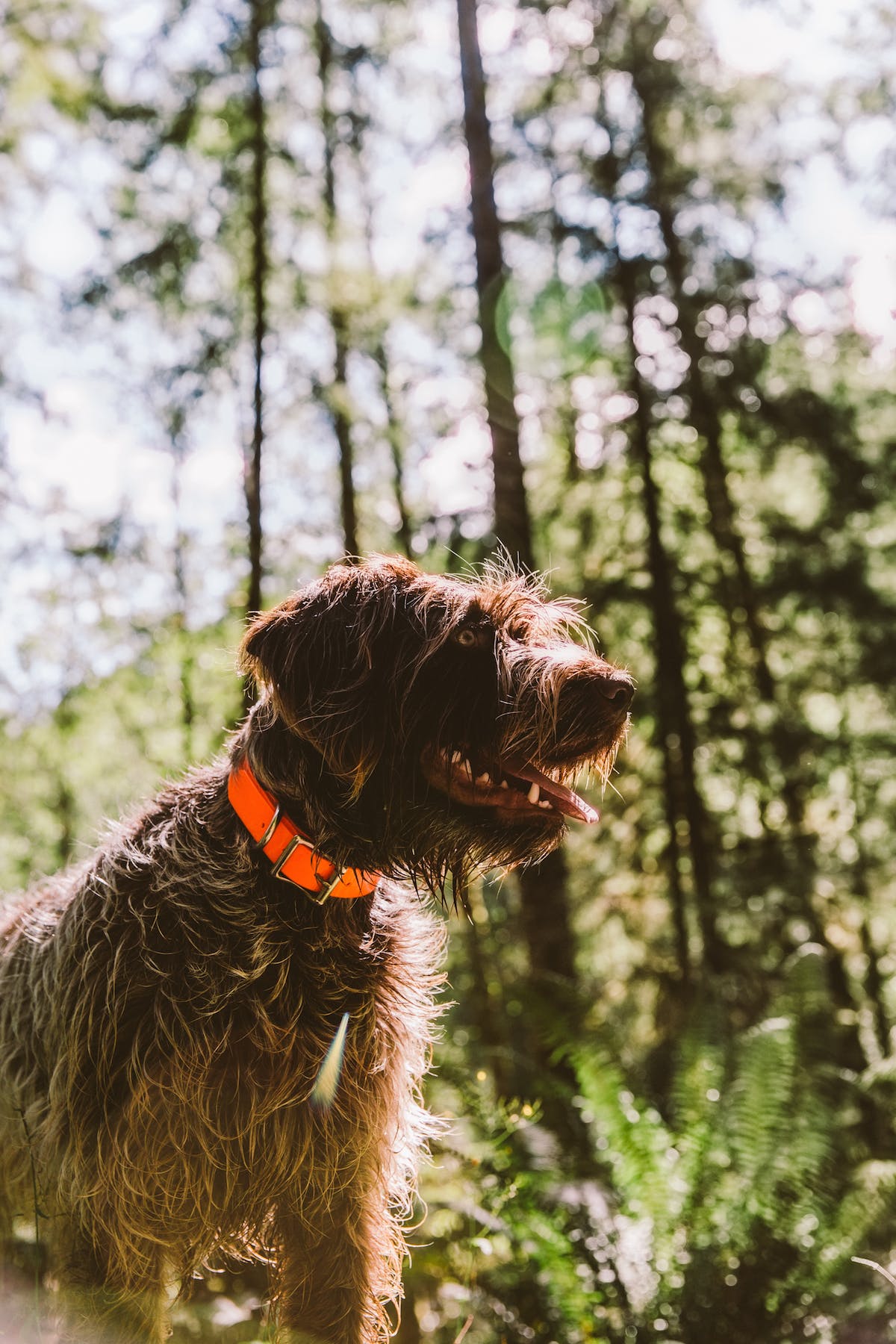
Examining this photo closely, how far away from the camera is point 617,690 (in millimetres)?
2129

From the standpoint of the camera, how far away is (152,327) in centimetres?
875

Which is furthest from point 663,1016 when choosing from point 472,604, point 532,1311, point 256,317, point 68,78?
point 68,78

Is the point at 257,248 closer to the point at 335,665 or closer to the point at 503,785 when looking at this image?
A: the point at 335,665

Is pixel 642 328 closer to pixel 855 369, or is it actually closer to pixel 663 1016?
pixel 855 369

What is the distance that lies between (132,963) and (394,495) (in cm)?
899

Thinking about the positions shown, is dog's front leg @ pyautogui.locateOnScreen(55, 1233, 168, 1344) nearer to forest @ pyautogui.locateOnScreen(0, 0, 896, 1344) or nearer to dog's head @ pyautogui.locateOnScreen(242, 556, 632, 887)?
dog's head @ pyautogui.locateOnScreen(242, 556, 632, 887)

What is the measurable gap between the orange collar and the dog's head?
41 mm

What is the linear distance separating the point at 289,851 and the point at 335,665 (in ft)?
1.48

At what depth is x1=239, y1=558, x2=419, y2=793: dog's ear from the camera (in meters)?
2.12

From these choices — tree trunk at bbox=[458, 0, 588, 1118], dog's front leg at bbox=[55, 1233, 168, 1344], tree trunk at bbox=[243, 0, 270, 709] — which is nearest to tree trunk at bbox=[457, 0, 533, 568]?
tree trunk at bbox=[458, 0, 588, 1118]

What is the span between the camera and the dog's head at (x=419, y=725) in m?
2.13

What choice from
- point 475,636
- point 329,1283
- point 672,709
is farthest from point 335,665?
point 672,709

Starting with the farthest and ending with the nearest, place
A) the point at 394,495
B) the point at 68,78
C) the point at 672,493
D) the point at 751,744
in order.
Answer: the point at 394,495, the point at 672,493, the point at 751,744, the point at 68,78

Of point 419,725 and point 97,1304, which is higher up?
point 419,725
